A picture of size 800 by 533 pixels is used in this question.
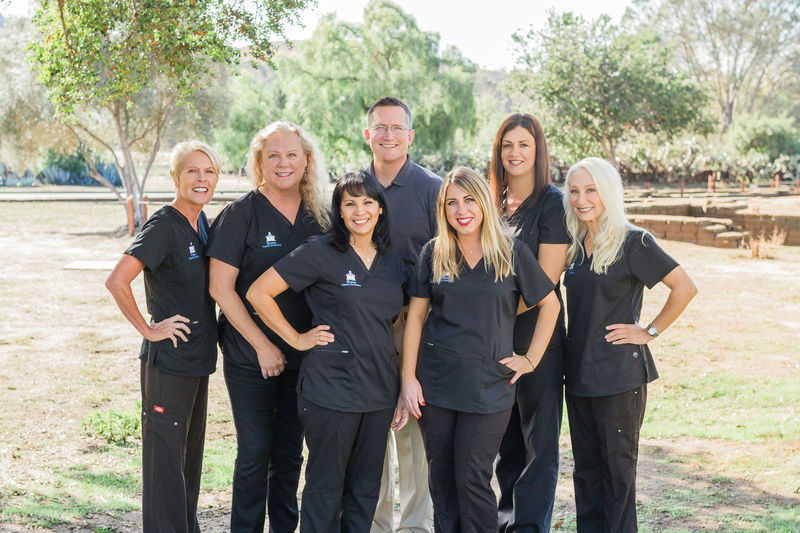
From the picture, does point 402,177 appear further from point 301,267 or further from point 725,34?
point 725,34

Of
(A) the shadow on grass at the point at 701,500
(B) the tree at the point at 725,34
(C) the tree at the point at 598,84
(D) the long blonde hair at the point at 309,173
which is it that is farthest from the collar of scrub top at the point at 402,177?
(B) the tree at the point at 725,34

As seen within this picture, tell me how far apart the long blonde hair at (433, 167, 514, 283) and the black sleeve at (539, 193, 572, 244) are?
0.30m

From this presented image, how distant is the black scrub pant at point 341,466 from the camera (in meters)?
3.32

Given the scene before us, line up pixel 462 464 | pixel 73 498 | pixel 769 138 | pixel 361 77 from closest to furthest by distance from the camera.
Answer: pixel 462 464 < pixel 73 498 < pixel 361 77 < pixel 769 138

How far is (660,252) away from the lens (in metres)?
3.50

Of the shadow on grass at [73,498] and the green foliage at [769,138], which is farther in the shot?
the green foliage at [769,138]

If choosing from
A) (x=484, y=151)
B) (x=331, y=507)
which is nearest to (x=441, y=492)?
(x=331, y=507)

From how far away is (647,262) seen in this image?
3.49m

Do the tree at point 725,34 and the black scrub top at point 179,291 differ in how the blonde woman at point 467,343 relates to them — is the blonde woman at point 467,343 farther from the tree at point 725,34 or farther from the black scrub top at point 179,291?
the tree at point 725,34

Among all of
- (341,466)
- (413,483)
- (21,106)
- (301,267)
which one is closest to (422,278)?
(301,267)

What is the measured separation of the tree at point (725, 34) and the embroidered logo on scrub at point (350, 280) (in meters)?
59.6

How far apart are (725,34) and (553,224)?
63.3 meters

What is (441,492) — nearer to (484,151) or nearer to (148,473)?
(148,473)

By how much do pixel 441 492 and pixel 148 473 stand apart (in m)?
1.26
